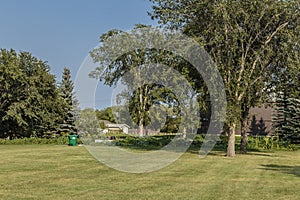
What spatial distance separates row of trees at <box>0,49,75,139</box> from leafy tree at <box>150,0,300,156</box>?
2350cm

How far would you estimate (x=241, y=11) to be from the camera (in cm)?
2055

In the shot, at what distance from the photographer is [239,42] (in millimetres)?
21828

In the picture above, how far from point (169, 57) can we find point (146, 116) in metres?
12.6

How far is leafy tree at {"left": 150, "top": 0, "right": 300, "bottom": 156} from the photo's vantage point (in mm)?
20609

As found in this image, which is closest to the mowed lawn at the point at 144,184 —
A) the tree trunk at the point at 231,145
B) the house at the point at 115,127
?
the tree trunk at the point at 231,145

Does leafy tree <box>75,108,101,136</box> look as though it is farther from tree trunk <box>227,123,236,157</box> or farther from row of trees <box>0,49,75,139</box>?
tree trunk <box>227,123,236,157</box>

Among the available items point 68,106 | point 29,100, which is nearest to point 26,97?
point 29,100

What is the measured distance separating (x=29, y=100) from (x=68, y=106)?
483cm

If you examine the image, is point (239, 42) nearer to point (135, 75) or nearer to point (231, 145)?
point (231, 145)

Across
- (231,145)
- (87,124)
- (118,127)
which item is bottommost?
(231,145)

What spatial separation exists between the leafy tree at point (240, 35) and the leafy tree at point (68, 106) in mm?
23755

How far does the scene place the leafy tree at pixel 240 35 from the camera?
→ 2061 cm

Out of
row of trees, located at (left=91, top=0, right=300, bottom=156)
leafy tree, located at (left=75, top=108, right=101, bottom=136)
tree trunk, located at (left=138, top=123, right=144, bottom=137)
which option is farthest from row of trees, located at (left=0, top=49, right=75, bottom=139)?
row of trees, located at (left=91, top=0, right=300, bottom=156)

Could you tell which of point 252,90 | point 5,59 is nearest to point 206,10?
point 252,90
